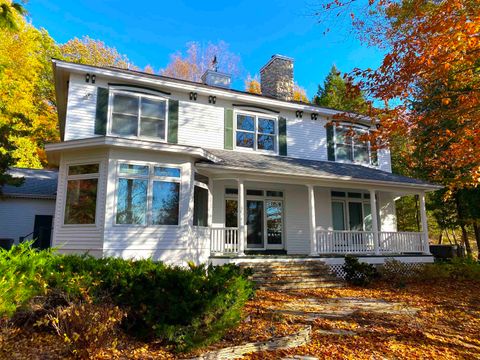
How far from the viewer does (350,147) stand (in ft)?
52.0

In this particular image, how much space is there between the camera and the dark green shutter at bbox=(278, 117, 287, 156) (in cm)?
1420

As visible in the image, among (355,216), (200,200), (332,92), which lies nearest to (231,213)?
(200,200)

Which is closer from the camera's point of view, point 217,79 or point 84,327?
point 84,327

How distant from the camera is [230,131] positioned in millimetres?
13375

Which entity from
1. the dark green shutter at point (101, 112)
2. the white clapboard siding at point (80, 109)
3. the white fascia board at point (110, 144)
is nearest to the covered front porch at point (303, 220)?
the white fascia board at point (110, 144)

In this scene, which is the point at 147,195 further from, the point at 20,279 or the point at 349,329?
the point at 349,329

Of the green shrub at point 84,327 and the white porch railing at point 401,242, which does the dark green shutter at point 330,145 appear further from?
the green shrub at point 84,327

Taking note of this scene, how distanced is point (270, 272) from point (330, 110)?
8256 mm

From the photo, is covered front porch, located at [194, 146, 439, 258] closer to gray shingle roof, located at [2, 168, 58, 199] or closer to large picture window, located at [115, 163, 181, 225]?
large picture window, located at [115, 163, 181, 225]

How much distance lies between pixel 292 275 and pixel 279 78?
32.4 feet

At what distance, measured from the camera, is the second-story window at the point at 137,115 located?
1154 centimetres

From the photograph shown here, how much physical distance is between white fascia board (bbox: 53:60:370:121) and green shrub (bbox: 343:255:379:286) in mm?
5842

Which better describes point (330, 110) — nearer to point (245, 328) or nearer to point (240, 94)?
point (240, 94)

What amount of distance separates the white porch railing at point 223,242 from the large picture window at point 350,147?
6488mm
